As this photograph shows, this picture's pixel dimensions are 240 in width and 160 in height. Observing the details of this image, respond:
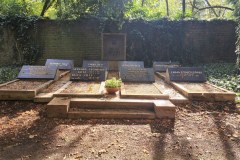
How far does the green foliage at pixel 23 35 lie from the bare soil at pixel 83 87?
23.9 ft

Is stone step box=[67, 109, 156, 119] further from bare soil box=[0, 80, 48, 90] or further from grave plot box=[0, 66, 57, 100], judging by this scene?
bare soil box=[0, 80, 48, 90]

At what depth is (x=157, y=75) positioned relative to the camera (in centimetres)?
1166

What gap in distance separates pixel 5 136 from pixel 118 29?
10.8m

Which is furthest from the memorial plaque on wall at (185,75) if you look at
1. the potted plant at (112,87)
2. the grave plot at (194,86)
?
the potted plant at (112,87)

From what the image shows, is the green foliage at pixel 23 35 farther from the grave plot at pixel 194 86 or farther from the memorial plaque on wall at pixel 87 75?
the grave plot at pixel 194 86

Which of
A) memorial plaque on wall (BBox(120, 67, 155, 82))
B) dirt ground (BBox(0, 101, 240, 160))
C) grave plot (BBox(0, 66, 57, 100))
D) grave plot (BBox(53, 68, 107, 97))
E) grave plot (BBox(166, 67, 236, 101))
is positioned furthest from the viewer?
memorial plaque on wall (BBox(120, 67, 155, 82))

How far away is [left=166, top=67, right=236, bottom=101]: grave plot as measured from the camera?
23.2ft

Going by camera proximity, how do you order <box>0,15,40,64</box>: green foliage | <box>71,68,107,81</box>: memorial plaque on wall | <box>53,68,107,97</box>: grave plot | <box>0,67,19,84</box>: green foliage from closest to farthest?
<box>53,68,107,97</box>: grave plot → <box>71,68,107,81</box>: memorial plaque on wall → <box>0,67,19,84</box>: green foliage → <box>0,15,40,64</box>: green foliage

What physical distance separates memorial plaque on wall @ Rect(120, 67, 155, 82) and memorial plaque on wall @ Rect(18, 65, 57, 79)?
8.82ft

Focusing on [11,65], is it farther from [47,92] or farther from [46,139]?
[46,139]

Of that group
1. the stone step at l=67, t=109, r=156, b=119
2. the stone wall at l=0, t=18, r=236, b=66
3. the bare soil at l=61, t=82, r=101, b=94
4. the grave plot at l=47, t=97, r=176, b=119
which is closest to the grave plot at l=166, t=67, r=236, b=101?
the grave plot at l=47, t=97, r=176, b=119

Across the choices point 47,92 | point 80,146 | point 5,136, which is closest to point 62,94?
point 47,92

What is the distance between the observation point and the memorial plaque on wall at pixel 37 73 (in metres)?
9.31

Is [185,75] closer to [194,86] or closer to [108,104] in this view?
[194,86]
